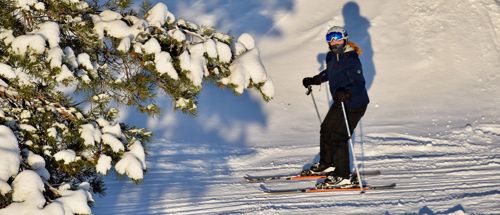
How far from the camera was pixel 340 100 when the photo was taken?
8305 millimetres

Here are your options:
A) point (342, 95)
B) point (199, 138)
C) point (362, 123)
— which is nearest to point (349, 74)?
point (342, 95)

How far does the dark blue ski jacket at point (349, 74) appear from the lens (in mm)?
8469

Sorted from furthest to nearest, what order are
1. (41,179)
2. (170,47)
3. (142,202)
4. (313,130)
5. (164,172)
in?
(313,130), (164,172), (142,202), (170,47), (41,179)

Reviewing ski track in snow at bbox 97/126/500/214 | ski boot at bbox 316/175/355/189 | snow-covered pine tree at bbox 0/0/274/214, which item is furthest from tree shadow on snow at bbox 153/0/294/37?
snow-covered pine tree at bbox 0/0/274/214

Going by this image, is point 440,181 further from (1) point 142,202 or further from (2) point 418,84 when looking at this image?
(2) point 418,84

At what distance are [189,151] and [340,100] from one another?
3.91m

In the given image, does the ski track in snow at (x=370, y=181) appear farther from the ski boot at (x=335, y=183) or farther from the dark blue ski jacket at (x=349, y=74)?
the dark blue ski jacket at (x=349, y=74)

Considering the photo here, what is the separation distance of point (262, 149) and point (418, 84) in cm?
504

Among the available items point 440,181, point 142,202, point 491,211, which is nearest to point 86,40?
point 142,202

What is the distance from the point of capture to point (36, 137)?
532cm

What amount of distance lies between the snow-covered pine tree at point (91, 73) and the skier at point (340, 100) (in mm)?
2811

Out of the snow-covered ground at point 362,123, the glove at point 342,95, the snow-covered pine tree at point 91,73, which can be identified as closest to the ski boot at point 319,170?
the snow-covered ground at point 362,123

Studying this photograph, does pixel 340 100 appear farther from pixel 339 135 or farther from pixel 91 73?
pixel 91 73

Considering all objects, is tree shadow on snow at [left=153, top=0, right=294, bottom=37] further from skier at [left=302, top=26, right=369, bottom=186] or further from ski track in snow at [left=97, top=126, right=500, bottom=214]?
skier at [left=302, top=26, right=369, bottom=186]
